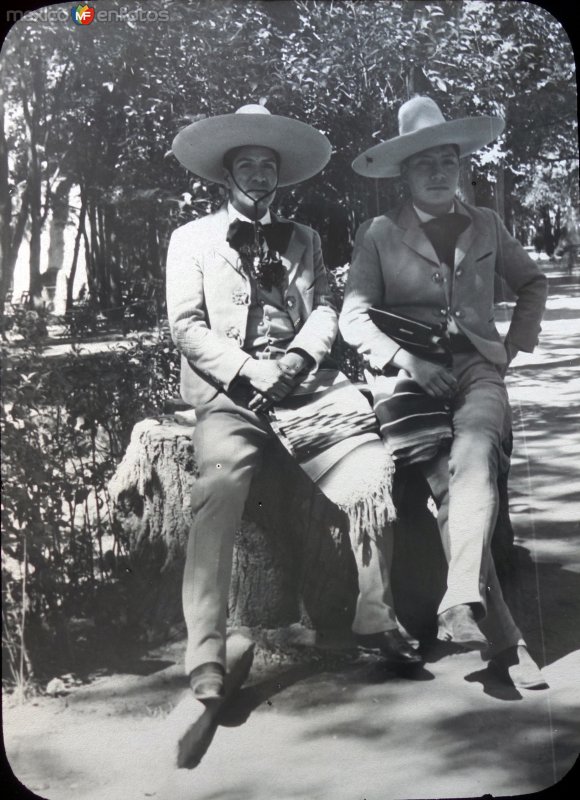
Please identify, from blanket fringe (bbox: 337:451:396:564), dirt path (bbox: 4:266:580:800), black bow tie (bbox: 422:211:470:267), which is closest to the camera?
dirt path (bbox: 4:266:580:800)

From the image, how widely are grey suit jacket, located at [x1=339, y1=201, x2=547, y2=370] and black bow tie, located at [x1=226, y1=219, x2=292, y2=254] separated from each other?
9.9 inches

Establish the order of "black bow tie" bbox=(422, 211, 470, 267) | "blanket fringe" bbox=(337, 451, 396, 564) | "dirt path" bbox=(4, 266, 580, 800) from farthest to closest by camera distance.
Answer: "black bow tie" bbox=(422, 211, 470, 267) → "blanket fringe" bbox=(337, 451, 396, 564) → "dirt path" bbox=(4, 266, 580, 800)

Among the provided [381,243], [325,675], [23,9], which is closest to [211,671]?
[325,675]

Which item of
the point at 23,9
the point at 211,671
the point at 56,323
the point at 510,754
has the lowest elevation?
the point at 510,754

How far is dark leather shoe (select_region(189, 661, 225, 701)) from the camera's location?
9.45 feet

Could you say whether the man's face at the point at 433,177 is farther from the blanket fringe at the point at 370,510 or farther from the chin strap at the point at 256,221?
the blanket fringe at the point at 370,510

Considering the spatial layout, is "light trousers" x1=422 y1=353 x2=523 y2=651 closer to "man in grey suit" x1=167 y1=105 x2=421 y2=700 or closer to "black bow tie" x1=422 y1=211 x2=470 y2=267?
"man in grey suit" x1=167 y1=105 x2=421 y2=700

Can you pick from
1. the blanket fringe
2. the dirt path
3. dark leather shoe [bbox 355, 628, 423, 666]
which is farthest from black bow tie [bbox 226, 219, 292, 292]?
dark leather shoe [bbox 355, 628, 423, 666]

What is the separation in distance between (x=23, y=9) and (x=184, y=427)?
4.82 ft

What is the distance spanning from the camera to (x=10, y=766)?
2891 mm

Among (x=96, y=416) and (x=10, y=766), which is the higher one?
(x=96, y=416)

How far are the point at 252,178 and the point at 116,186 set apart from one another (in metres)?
0.45

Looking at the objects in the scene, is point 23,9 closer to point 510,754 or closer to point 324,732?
point 324,732

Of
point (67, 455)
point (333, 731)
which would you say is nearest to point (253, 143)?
point (67, 455)
